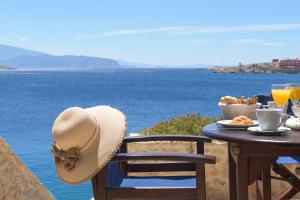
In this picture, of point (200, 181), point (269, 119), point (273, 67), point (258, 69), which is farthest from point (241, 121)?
point (258, 69)

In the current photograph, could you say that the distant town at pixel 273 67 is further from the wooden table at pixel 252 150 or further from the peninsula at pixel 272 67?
the wooden table at pixel 252 150

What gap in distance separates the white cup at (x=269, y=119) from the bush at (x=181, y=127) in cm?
377

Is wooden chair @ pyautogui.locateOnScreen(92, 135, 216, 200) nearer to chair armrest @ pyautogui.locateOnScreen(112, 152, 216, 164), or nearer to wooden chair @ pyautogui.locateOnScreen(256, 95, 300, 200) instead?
chair armrest @ pyautogui.locateOnScreen(112, 152, 216, 164)

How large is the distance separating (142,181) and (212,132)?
0.72 metres

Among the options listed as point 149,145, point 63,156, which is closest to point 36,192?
point 63,156

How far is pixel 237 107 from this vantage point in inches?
144

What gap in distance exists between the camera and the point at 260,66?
139875mm

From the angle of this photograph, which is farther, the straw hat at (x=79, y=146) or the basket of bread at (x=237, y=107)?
the basket of bread at (x=237, y=107)

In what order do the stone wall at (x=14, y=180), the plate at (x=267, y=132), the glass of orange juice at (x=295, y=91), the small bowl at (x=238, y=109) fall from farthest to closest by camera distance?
the small bowl at (x=238, y=109)
the glass of orange juice at (x=295, y=91)
the plate at (x=267, y=132)
the stone wall at (x=14, y=180)

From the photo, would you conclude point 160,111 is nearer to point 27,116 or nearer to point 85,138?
point 27,116

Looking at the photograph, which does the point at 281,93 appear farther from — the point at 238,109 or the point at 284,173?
the point at 284,173

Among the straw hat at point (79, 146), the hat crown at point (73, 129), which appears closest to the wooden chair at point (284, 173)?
the straw hat at point (79, 146)

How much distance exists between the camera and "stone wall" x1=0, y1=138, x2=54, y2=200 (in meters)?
2.58

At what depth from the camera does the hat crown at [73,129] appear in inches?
131
